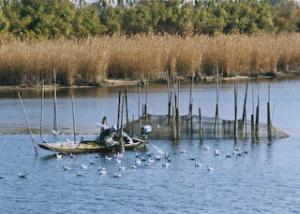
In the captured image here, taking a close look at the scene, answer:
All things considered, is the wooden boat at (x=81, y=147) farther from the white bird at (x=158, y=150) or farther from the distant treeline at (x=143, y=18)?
the distant treeline at (x=143, y=18)

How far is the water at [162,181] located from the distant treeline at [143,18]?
27679 mm

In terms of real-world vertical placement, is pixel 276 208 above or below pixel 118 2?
below

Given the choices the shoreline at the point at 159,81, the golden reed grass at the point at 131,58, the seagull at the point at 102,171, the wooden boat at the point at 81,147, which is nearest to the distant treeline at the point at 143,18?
the golden reed grass at the point at 131,58

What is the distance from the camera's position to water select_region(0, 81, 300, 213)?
22.8 m

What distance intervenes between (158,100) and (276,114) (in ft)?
23.9

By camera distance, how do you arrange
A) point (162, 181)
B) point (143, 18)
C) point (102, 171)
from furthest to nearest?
point (143, 18) < point (102, 171) < point (162, 181)

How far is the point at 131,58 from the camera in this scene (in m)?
52.1

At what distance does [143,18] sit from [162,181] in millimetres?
47848

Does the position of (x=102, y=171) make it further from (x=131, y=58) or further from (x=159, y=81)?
(x=159, y=81)

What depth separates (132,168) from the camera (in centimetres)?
2761

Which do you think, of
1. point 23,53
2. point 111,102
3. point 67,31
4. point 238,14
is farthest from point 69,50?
point 238,14

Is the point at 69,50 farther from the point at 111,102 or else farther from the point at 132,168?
the point at 132,168

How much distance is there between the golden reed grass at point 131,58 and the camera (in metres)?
50.3

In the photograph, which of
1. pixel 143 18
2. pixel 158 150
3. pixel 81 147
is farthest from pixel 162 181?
pixel 143 18
